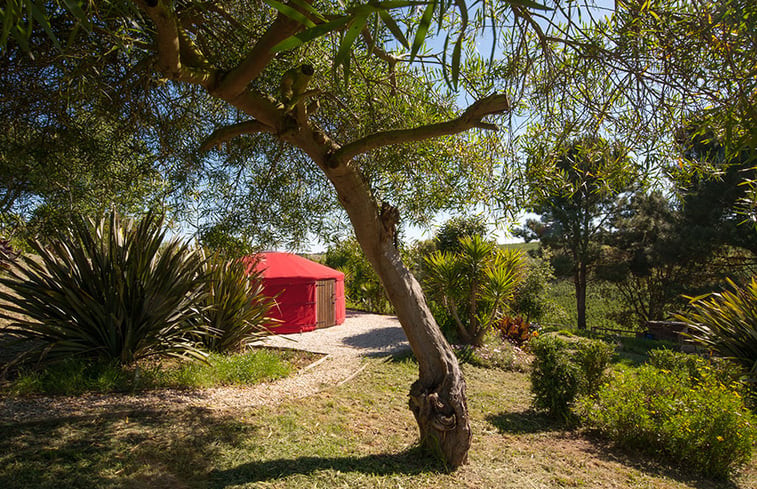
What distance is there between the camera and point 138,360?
5.76 meters

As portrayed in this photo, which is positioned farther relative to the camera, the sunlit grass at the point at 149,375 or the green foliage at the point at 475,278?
the green foliage at the point at 475,278

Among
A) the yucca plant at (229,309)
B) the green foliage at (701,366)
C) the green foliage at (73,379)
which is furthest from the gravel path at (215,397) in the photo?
the green foliage at (701,366)

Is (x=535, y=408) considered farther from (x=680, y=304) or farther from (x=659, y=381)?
(x=680, y=304)

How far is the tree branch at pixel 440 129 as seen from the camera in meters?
2.71

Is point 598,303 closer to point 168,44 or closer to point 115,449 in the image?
point 115,449

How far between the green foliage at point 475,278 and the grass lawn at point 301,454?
370 cm

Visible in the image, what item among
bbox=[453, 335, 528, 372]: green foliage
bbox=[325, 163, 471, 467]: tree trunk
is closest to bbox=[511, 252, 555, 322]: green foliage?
bbox=[453, 335, 528, 372]: green foliage

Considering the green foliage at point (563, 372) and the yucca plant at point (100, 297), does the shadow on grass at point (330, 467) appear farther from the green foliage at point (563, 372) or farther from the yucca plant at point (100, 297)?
the yucca plant at point (100, 297)

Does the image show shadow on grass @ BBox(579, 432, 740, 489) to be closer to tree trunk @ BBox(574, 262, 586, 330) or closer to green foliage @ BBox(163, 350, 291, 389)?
green foliage @ BBox(163, 350, 291, 389)

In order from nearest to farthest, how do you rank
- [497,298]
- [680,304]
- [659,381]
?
[659,381], [497,298], [680,304]

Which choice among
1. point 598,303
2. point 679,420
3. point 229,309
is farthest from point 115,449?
point 598,303

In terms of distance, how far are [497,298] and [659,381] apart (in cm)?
396

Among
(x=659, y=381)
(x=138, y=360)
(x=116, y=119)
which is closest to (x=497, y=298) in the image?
(x=659, y=381)

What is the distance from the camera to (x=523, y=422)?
527 cm
